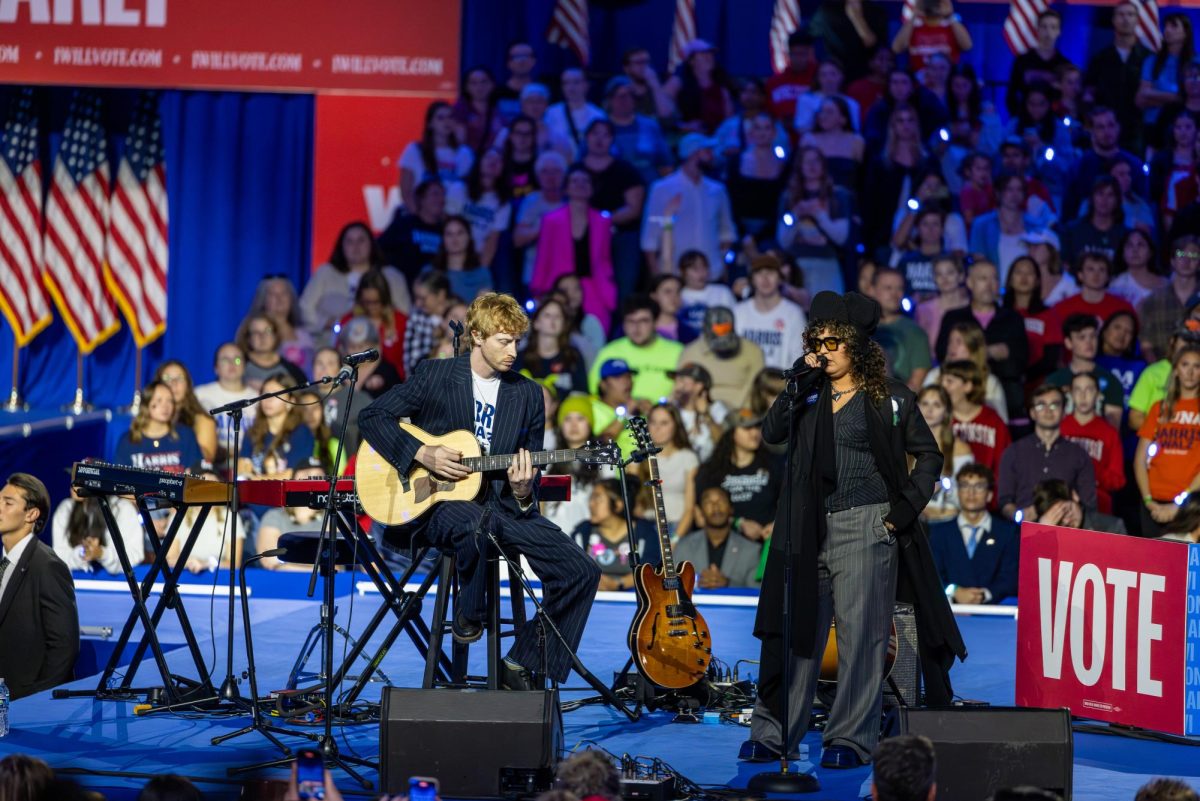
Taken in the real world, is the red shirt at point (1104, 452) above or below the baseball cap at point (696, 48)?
below

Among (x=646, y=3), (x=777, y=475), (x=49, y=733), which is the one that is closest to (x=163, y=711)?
(x=49, y=733)

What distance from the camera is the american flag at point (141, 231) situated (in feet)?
48.3

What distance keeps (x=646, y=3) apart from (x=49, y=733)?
976 cm

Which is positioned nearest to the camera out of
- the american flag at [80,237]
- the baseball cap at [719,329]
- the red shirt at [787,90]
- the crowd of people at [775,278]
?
the crowd of people at [775,278]

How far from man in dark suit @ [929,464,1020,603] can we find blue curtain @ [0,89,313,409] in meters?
7.15

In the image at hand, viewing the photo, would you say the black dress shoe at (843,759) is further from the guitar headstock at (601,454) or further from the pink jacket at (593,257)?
the pink jacket at (593,257)

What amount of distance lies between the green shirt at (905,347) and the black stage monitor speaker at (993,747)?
20.0 feet

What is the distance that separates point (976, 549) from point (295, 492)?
4716 mm

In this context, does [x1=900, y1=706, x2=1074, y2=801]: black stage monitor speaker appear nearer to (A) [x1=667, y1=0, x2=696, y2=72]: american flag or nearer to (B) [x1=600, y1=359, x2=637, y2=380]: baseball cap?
(B) [x1=600, y1=359, x2=637, y2=380]: baseball cap

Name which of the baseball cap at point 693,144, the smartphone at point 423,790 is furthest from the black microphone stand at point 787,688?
the baseball cap at point 693,144

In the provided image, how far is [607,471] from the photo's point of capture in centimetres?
1084

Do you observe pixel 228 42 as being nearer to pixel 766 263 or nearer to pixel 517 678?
pixel 766 263

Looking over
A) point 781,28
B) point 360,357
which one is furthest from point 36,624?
point 781,28

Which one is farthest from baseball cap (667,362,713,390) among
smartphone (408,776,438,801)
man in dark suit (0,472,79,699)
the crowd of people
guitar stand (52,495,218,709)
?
smartphone (408,776,438,801)
